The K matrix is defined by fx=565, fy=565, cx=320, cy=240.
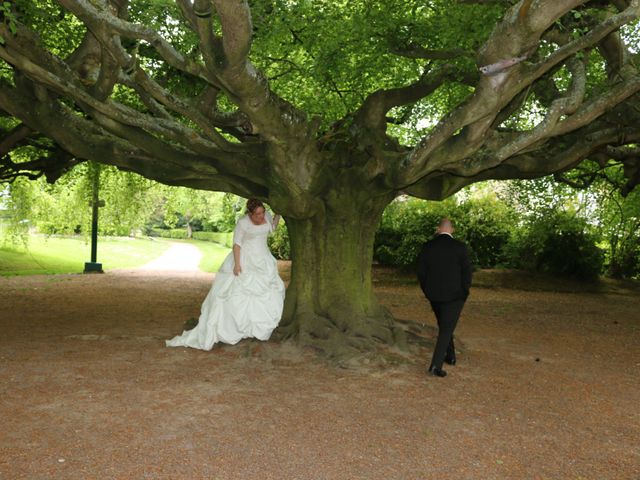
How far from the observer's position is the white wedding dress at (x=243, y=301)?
8930 mm

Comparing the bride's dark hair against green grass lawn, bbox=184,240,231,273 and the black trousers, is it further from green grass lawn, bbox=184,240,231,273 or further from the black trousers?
green grass lawn, bbox=184,240,231,273

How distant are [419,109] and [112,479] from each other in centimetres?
1223

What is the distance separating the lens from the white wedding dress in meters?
8.93

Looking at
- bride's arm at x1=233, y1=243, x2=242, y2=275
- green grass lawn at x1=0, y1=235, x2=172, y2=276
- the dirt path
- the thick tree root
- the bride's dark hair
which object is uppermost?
the bride's dark hair

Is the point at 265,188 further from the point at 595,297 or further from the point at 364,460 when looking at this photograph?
the point at 595,297

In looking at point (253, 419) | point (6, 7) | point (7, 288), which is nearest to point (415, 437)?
point (253, 419)

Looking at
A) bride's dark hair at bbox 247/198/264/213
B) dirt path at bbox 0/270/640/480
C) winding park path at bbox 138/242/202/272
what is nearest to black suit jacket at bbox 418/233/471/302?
dirt path at bbox 0/270/640/480

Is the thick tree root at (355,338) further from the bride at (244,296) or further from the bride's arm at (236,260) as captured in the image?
the bride's arm at (236,260)

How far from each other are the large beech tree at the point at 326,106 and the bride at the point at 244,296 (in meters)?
0.39

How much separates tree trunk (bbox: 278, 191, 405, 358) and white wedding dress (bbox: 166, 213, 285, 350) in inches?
18.2

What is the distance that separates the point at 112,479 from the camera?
4336 millimetres

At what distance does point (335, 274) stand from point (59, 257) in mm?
26458

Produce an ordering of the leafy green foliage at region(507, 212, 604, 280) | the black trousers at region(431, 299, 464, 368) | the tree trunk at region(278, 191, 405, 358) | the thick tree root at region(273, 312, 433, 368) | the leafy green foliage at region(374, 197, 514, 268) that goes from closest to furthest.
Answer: the black trousers at region(431, 299, 464, 368) < the thick tree root at region(273, 312, 433, 368) < the tree trunk at region(278, 191, 405, 358) < the leafy green foliage at region(507, 212, 604, 280) < the leafy green foliage at region(374, 197, 514, 268)

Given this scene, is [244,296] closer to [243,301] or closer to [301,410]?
[243,301]
